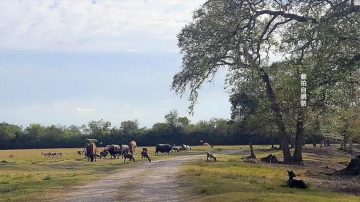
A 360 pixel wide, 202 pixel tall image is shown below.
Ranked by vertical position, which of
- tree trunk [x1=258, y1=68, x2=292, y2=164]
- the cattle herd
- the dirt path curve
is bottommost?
the dirt path curve

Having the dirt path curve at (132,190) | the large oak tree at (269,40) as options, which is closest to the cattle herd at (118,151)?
the large oak tree at (269,40)

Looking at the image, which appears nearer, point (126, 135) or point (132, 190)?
point (132, 190)

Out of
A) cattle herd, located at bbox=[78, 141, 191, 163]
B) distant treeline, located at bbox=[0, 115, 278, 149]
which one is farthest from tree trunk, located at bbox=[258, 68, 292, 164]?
distant treeline, located at bbox=[0, 115, 278, 149]

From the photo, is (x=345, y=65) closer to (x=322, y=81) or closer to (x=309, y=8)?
(x=322, y=81)

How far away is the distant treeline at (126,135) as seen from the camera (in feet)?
433

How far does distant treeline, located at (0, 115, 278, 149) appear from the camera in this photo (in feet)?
433

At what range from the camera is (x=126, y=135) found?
13850 cm

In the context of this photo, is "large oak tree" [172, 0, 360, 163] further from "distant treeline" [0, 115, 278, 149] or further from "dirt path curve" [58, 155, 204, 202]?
"distant treeline" [0, 115, 278, 149]

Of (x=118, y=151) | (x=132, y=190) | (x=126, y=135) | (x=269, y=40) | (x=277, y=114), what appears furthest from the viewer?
(x=126, y=135)

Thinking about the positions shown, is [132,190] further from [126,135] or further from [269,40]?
[126,135]

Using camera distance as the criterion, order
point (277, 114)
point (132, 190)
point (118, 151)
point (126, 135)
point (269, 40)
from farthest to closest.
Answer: point (126, 135) → point (118, 151) → point (277, 114) → point (269, 40) → point (132, 190)

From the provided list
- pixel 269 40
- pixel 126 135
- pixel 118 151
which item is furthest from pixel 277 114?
pixel 126 135

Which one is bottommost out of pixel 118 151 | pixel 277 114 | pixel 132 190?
pixel 132 190

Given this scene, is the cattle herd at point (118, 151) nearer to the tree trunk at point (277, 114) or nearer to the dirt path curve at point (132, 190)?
the tree trunk at point (277, 114)
